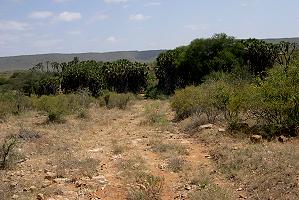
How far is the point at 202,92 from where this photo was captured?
23.1 metres

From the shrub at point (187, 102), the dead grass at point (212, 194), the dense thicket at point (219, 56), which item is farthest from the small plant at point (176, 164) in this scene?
the dense thicket at point (219, 56)

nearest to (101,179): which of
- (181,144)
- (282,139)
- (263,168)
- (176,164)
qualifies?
(176,164)

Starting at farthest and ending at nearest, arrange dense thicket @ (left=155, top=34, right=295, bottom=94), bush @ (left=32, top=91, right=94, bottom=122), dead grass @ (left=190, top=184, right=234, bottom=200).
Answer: dense thicket @ (left=155, top=34, right=295, bottom=94), bush @ (left=32, top=91, right=94, bottom=122), dead grass @ (left=190, top=184, right=234, bottom=200)

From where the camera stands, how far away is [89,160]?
14.0 meters

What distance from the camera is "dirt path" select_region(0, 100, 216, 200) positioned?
11055mm

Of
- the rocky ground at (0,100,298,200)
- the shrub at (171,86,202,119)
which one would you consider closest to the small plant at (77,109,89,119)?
the rocky ground at (0,100,298,200)

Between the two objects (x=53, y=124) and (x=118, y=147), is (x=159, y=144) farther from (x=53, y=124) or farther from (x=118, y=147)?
(x=53, y=124)

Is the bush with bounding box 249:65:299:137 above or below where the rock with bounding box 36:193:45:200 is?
above

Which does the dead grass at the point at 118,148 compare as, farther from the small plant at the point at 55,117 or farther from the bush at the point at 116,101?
the bush at the point at 116,101

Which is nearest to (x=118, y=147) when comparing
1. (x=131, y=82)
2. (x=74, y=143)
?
(x=74, y=143)

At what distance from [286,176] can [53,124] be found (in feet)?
50.6

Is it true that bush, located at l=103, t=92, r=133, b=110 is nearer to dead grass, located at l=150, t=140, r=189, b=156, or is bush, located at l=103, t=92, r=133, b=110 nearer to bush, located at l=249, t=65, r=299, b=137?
dead grass, located at l=150, t=140, r=189, b=156

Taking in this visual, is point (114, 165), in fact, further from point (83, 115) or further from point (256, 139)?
point (83, 115)

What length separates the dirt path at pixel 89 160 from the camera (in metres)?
11.1
